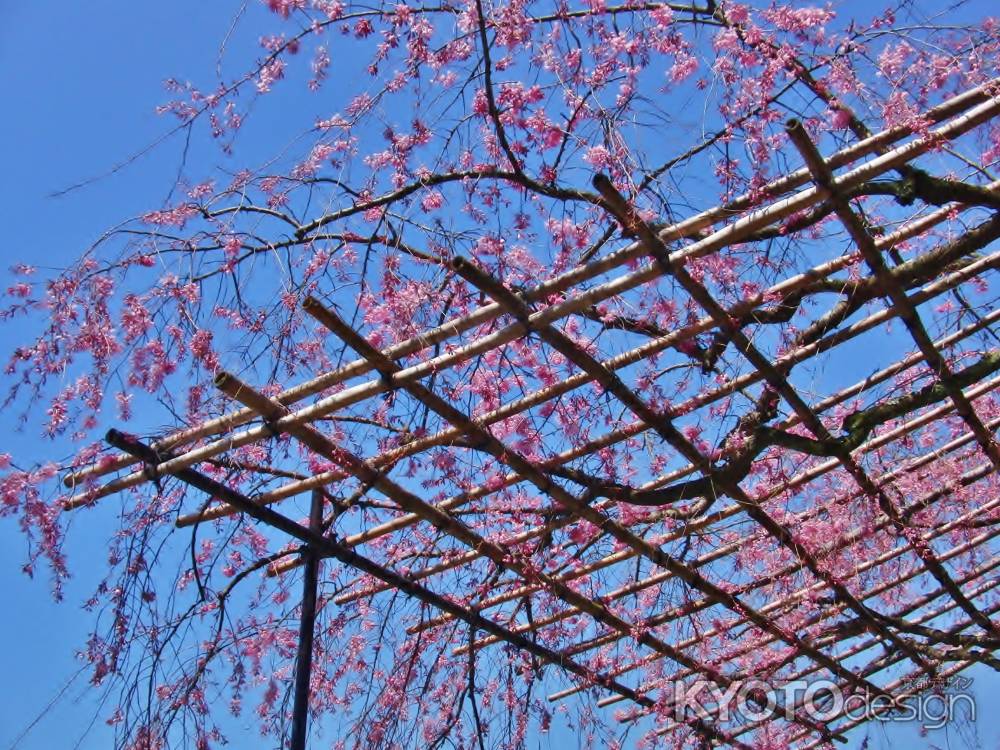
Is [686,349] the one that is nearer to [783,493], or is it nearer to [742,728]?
[783,493]

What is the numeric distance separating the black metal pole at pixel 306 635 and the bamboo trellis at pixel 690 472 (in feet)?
0.12

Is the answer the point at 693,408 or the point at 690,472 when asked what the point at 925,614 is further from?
the point at 693,408

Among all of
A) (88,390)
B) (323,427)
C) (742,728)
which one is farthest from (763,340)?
(742,728)

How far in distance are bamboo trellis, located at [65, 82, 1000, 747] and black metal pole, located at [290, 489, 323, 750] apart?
0.12 ft

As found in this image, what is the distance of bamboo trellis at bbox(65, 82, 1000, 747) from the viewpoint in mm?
2232

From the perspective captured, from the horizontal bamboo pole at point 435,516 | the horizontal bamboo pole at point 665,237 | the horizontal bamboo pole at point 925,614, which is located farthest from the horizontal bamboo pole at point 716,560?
the horizontal bamboo pole at point 665,237

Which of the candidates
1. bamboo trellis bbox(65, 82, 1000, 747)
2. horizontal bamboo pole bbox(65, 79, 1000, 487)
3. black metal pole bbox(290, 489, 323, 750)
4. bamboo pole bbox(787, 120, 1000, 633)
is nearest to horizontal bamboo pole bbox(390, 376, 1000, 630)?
bamboo trellis bbox(65, 82, 1000, 747)

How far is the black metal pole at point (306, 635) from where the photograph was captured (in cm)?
273

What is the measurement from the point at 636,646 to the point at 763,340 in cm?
160

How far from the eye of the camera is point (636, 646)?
3789 millimetres

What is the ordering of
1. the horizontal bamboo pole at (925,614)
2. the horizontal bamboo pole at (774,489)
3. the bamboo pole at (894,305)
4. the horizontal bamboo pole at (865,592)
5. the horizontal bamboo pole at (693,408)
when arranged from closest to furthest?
the bamboo pole at (894,305) < the horizontal bamboo pole at (693,408) < the horizontal bamboo pole at (774,489) < the horizontal bamboo pole at (865,592) < the horizontal bamboo pole at (925,614)

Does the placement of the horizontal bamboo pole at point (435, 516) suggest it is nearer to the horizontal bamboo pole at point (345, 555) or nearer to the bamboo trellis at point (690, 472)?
the bamboo trellis at point (690, 472)

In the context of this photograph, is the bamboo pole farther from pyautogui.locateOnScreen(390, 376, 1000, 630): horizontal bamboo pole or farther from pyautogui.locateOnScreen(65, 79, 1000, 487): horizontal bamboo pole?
pyautogui.locateOnScreen(390, 376, 1000, 630): horizontal bamboo pole

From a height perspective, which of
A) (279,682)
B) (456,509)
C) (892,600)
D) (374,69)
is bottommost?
(279,682)
